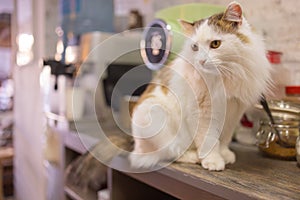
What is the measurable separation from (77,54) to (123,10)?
51cm

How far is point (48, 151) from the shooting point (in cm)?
151

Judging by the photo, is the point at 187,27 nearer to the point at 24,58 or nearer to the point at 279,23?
the point at 279,23

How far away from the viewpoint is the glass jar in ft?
2.37

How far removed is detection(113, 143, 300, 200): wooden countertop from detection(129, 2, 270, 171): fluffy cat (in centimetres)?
3

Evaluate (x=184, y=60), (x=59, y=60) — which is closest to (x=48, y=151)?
(x=59, y=60)

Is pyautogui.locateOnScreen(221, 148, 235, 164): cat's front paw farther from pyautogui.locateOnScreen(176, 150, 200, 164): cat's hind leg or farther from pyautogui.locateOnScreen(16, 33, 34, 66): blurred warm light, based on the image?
pyautogui.locateOnScreen(16, 33, 34, 66): blurred warm light

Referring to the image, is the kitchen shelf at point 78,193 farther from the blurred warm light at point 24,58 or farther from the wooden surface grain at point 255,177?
the blurred warm light at point 24,58

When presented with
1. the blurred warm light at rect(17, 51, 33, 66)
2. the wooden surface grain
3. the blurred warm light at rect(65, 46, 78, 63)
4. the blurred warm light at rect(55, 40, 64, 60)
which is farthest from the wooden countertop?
Result: the blurred warm light at rect(17, 51, 33, 66)

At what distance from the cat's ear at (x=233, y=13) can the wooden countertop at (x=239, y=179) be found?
31 cm

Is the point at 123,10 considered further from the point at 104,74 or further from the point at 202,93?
the point at 202,93

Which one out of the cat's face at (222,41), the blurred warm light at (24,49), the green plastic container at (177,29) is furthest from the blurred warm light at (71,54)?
the cat's face at (222,41)

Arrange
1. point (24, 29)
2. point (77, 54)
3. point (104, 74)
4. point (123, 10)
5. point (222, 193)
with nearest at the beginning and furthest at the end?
point (222, 193) → point (104, 74) → point (77, 54) → point (123, 10) → point (24, 29)

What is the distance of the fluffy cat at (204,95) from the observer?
59cm

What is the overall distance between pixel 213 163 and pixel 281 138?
0.67ft
